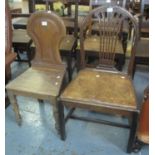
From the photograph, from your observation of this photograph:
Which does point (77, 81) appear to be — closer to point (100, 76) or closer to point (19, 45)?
point (100, 76)

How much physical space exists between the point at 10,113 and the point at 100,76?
3.21ft

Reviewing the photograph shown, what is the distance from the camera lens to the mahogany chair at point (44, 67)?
5.31ft

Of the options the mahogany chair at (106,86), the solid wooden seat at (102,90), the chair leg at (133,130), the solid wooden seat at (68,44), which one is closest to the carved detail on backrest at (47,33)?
the mahogany chair at (106,86)

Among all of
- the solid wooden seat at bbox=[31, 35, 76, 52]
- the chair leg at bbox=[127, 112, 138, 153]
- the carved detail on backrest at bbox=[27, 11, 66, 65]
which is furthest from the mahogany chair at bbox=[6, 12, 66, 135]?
the chair leg at bbox=[127, 112, 138, 153]

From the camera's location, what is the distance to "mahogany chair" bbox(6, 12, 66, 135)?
1618 millimetres

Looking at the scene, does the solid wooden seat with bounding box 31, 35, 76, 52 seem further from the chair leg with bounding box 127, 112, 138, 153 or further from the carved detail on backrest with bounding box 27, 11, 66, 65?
the chair leg with bounding box 127, 112, 138, 153

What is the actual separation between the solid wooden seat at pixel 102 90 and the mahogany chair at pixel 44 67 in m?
0.15

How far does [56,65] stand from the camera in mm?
1826

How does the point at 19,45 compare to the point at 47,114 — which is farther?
the point at 19,45

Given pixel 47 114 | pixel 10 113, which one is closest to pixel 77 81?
pixel 47 114

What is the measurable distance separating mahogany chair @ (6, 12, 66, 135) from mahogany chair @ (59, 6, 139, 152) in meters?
0.15

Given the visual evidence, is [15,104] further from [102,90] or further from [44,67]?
[102,90]

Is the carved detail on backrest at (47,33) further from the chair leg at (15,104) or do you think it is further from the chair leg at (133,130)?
the chair leg at (133,130)

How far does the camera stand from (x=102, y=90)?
1553 mm
